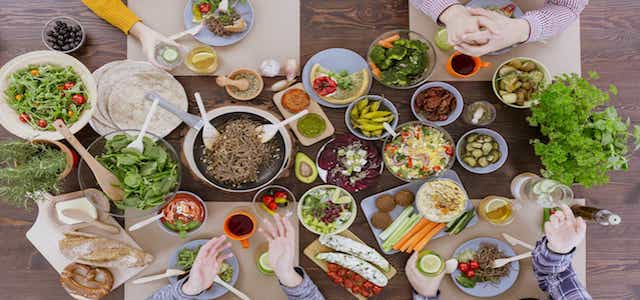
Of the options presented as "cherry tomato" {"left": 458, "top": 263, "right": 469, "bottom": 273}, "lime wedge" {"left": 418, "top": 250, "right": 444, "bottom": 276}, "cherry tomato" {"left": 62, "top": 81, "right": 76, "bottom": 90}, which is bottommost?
"cherry tomato" {"left": 458, "top": 263, "right": 469, "bottom": 273}

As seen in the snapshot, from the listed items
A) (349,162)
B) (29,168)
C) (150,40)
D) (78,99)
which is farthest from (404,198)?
(29,168)

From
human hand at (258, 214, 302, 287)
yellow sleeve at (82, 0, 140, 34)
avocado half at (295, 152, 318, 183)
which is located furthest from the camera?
avocado half at (295, 152, 318, 183)

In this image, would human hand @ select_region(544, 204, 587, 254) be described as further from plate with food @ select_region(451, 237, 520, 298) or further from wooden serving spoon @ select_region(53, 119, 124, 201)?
wooden serving spoon @ select_region(53, 119, 124, 201)

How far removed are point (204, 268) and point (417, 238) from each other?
1.01 metres

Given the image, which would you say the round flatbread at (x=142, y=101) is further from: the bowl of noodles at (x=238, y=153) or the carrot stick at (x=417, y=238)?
the carrot stick at (x=417, y=238)

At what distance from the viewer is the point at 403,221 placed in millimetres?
2277

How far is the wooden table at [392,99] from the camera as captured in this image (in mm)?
2283

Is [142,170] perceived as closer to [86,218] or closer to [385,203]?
[86,218]

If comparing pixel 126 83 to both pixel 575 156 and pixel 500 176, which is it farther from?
pixel 575 156

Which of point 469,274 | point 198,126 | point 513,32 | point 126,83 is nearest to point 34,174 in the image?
point 126,83

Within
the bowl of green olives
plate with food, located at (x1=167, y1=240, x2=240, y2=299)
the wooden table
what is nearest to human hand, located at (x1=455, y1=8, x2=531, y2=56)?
the wooden table

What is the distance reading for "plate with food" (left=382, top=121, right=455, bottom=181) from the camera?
2.24 m

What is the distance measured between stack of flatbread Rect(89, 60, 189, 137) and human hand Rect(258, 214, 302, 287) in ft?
2.24

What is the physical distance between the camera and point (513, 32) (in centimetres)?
211
